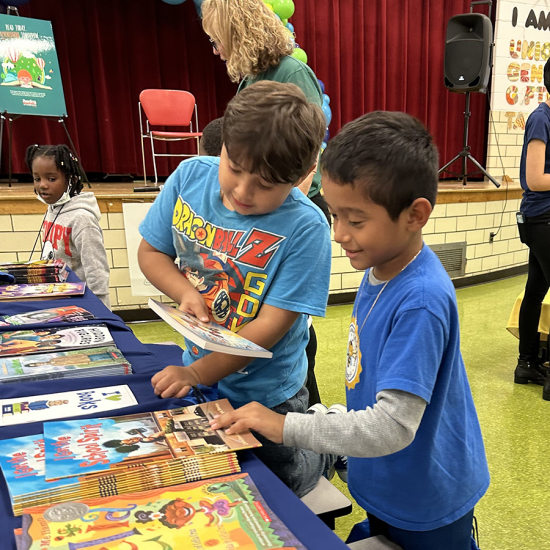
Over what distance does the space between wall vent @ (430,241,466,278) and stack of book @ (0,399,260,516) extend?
385 cm

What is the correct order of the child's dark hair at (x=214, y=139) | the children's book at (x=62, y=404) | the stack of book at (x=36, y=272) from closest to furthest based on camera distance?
1. the children's book at (x=62, y=404)
2. the stack of book at (x=36, y=272)
3. the child's dark hair at (x=214, y=139)

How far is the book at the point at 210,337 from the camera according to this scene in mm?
681

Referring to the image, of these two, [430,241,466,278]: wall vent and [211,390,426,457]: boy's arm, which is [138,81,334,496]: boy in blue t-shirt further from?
[430,241,466,278]: wall vent

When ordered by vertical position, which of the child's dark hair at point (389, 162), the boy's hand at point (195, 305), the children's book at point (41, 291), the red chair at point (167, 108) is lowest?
the children's book at point (41, 291)

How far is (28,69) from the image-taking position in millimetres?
4070

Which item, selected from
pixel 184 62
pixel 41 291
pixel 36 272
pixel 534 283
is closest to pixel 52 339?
pixel 41 291

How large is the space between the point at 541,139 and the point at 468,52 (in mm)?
3268

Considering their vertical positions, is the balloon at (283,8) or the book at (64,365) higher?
the balloon at (283,8)

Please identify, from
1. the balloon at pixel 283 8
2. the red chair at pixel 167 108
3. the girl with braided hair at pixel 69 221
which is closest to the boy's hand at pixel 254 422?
the girl with braided hair at pixel 69 221

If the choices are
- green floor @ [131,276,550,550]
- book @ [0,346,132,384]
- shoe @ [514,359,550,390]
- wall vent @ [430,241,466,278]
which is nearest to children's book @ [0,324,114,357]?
book @ [0,346,132,384]

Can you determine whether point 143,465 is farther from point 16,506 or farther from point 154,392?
point 154,392

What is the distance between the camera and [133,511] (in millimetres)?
569

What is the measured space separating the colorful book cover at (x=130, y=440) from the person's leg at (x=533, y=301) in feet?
6.50

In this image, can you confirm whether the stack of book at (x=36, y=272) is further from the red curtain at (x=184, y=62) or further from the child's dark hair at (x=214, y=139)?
the red curtain at (x=184, y=62)
